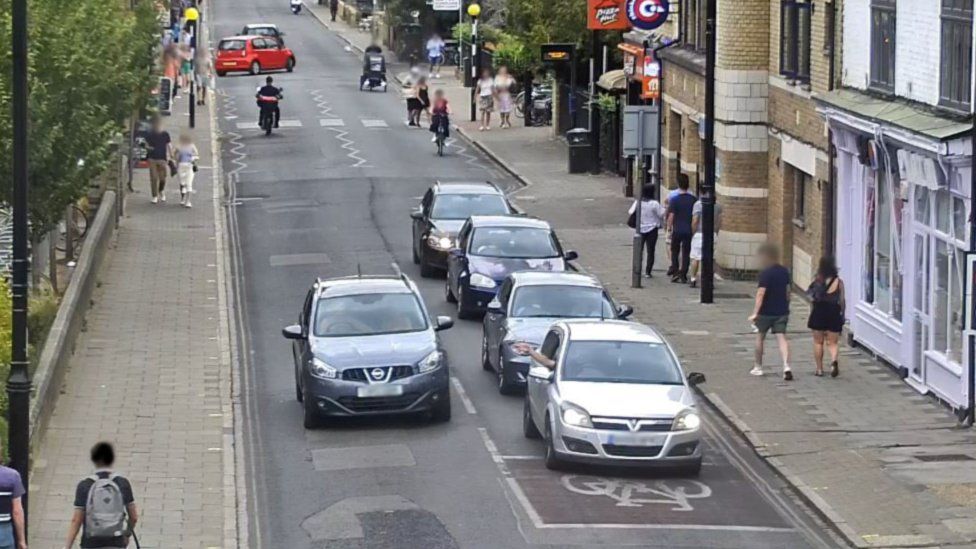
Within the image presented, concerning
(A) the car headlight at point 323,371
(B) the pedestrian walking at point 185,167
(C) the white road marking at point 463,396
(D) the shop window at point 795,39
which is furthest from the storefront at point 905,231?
(B) the pedestrian walking at point 185,167

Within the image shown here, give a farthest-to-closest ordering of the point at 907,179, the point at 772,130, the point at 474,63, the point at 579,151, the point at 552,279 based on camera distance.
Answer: the point at 474,63 < the point at 579,151 < the point at 772,130 < the point at 552,279 < the point at 907,179

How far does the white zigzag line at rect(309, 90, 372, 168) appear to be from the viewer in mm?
50531

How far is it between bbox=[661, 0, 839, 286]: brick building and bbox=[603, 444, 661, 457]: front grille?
1116 cm

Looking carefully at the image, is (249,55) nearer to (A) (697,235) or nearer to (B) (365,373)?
→ (A) (697,235)

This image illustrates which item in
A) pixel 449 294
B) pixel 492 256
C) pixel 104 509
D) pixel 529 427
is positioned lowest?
pixel 529 427

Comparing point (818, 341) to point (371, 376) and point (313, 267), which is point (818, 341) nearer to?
point (371, 376)

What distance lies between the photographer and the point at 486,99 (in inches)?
2328

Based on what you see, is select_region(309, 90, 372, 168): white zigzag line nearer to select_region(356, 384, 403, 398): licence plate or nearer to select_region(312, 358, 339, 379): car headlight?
select_region(312, 358, 339, 379): car headlight

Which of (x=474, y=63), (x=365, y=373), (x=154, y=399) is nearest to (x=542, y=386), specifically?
(x=365, y=373)

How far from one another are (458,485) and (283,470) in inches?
81.6

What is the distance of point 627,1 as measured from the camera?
3847 cm

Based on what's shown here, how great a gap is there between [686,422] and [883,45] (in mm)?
9255

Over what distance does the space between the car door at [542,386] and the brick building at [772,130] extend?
30.4 feet

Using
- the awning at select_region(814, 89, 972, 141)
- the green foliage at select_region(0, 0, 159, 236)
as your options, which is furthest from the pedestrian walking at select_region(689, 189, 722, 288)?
the green foliage at select_region(0, 0, 159, 236)
